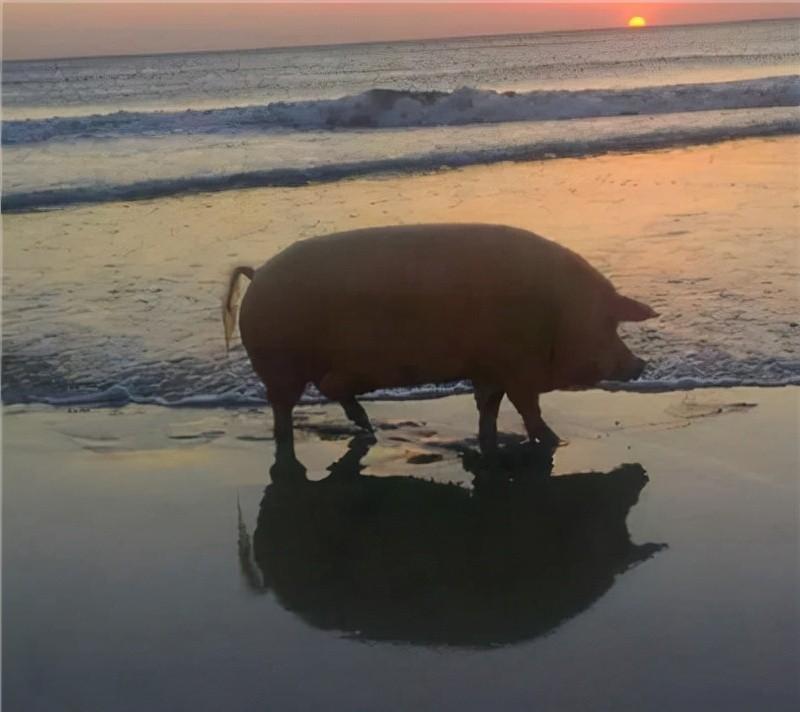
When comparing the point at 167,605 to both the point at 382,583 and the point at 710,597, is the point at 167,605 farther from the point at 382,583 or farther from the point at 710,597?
the point at 710,597

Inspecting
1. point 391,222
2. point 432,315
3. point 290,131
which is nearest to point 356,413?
point 432,315

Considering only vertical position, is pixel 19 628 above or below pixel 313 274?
below

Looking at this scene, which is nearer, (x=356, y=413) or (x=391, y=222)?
(x=356, y=413)

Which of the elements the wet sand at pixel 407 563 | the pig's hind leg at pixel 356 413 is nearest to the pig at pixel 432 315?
the pig's hind leg at pixel 356 413

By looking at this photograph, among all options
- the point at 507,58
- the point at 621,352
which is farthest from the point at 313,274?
the point at 507,58

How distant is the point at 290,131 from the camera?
18828 millimetres

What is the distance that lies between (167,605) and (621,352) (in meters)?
2.25

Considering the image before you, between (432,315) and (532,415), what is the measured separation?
1.96 feet

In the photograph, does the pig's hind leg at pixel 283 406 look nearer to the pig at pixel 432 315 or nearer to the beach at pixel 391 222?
the pig at pixel 432 315

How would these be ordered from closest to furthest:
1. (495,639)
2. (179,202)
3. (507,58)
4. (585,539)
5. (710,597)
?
(495,639)
(710,597)
(585,539)
(179,202)
(507,58)

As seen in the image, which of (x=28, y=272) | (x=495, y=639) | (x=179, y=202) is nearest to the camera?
(x=495, y=639)

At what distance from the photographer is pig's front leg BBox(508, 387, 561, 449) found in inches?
184

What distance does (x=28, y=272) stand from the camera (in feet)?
26.2

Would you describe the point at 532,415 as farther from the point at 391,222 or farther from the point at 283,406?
the point at 391,222
